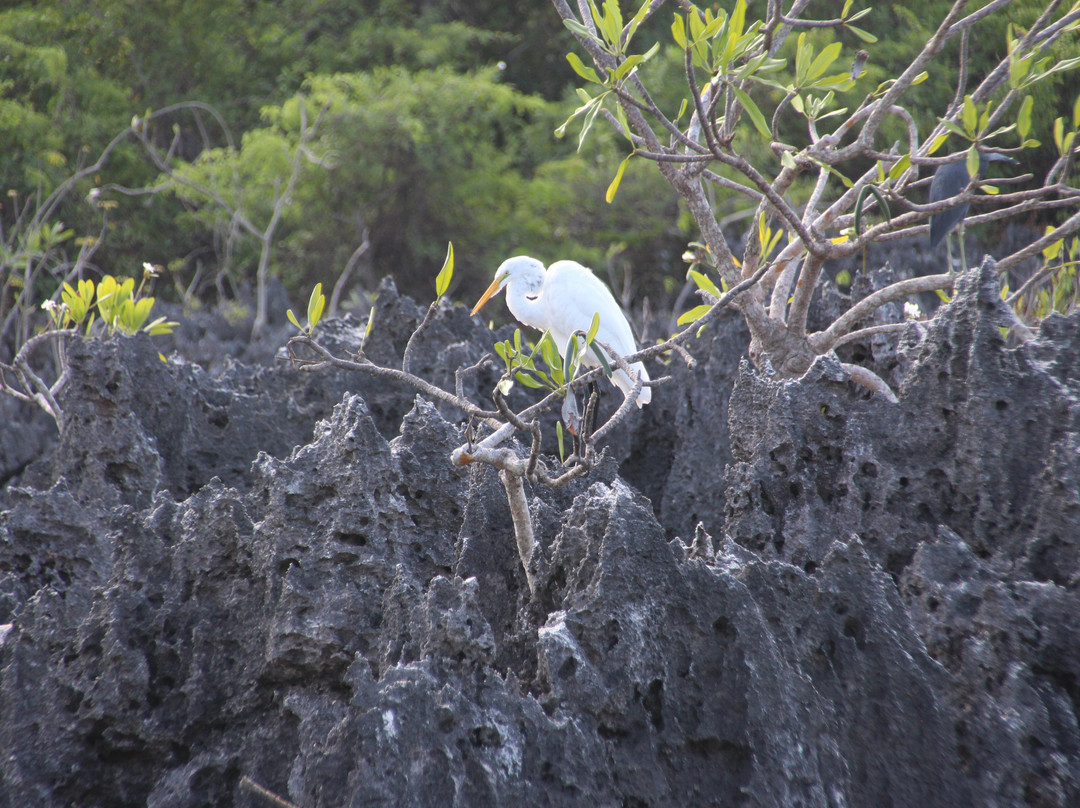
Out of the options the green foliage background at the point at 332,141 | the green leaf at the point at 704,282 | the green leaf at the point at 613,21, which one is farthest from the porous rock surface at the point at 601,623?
the green foliage background at the point at 332,141

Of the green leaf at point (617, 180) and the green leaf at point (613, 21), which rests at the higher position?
the green leaf at point (613, 21)

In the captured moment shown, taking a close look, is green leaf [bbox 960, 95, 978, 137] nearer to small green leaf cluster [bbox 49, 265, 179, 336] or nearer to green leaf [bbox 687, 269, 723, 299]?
green leaf [bbox 687, 269, 723, 299]

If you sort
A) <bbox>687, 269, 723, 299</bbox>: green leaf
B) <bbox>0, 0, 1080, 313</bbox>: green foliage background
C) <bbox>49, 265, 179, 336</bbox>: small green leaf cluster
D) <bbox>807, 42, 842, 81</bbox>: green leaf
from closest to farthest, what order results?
1. <bbox>807, 42, 842, 81</bbox>: green leaf
2. <bbox>687, 269, 723, 299</bbox>: green leaf
3. <bbox>49, 265, 179, 336</bbox>: small green leaf cluster
4. <bbox>0, 0, 1080, 313</bbox>: green foliage background

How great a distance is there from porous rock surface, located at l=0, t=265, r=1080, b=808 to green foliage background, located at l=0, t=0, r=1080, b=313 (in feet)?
22.4

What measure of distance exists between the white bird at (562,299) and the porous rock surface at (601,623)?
49.9 inches

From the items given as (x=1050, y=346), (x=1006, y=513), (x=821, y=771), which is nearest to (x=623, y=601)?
(x=821, y=771)


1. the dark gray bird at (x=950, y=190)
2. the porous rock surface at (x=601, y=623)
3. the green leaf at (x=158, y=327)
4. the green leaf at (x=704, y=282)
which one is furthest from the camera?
the green leaf at (x=158, y=327)

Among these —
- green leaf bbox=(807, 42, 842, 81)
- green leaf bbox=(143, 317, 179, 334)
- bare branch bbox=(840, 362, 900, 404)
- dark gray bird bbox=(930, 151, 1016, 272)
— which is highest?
green leaf bbox=(807, 42, 842, 81)

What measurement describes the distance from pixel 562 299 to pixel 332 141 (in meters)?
7.71

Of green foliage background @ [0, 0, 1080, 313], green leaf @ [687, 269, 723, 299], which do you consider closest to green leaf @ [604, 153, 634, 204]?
green leaf @ [687, 269, 723, 299]

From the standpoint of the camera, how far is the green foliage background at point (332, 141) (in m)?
10.1

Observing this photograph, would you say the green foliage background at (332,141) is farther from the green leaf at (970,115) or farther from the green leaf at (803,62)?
the green leaf at (970,115)

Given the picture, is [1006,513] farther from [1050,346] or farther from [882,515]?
[1050,346]

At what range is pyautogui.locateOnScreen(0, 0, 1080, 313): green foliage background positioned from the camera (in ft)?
33.2
